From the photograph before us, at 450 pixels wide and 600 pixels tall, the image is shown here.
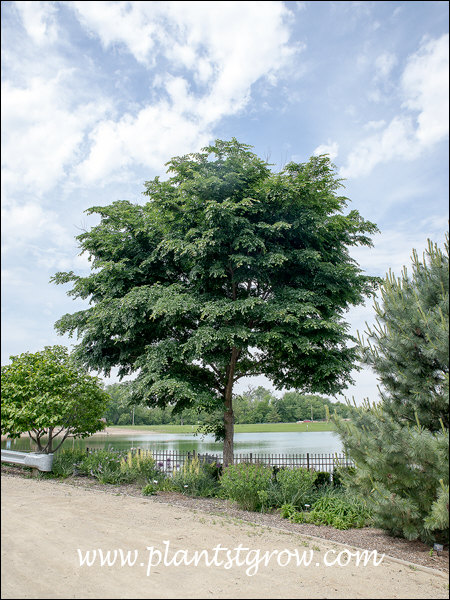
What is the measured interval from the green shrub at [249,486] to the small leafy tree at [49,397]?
212 inches

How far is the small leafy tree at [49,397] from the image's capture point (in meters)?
11.4

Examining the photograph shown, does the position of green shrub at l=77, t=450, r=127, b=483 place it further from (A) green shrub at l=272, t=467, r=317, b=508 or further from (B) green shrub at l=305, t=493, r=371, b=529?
(B) green shrub at l=305, t=493, r=371, b=529

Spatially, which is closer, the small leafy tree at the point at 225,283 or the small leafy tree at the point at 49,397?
the small leafy tree at the point at 225,283

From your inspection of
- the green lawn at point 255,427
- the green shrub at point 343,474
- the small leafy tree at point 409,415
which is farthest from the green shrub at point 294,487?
the green lawn at point 255,427

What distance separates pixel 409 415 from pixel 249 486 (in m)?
3.90

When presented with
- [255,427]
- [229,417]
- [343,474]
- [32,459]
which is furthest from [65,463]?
[255,427]

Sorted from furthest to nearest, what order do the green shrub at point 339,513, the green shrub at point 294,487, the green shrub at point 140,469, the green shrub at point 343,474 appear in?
1. the green shrub at point 140,469
2. the green shrub at point 294,487
3. the green shrub at point 339,513
4. the green shrub at point 343,474

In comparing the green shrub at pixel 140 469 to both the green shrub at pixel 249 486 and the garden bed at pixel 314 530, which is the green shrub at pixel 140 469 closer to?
the garden bed at pixel 314 530

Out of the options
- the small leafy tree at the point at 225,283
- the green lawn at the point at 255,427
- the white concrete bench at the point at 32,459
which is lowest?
the green lawn at the point at 255,427

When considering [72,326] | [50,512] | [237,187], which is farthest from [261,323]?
[50,512]

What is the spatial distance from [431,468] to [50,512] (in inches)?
249

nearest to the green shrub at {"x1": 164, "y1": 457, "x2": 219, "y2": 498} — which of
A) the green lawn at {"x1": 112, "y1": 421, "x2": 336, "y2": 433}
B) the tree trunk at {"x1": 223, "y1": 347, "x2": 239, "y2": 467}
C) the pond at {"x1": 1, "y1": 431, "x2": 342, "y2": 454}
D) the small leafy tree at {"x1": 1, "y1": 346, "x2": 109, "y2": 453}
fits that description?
the tree trunk at {"x1": 223, "y1": 347, "x2": 239, "y2": 467}

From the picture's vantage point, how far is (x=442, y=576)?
5535 mm

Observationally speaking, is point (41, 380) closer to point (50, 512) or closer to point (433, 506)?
point (50, 512)
